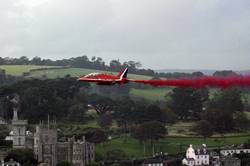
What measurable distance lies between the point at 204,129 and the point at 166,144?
7.74 metres

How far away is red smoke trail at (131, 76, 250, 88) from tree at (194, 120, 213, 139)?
342 ft

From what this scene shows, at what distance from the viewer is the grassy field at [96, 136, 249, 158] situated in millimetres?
147625

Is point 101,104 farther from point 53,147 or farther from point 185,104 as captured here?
point 53,147

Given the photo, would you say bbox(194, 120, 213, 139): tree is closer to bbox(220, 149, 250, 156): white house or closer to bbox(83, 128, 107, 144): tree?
bbox(220, 149, 250, 156): white house

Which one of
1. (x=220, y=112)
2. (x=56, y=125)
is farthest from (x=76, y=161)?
(x=220, y=112)

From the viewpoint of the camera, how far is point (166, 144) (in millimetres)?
156250

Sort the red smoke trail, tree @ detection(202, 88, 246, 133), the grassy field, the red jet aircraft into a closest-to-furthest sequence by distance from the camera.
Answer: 1. the red smoke trail
2. the red jet aircraft
3. the grassy field
4. tree @ detection(202, 88, 246, 133)

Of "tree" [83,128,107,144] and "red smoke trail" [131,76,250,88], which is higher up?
"red smoke trail" [131,76,250,88]

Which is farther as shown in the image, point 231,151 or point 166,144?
point 166,144

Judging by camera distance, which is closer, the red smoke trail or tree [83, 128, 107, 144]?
the red smoke trail

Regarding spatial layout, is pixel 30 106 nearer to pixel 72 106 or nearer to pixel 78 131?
pixel 72 106

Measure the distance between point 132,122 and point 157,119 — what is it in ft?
16.8

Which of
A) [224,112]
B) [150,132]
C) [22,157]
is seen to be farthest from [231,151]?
[22,157]

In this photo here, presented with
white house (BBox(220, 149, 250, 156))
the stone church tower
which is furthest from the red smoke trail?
white house (BBox(220, 149, 250, 156))
